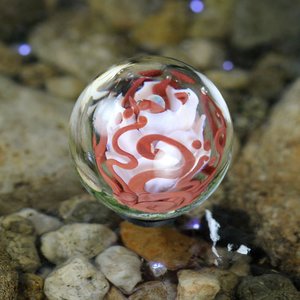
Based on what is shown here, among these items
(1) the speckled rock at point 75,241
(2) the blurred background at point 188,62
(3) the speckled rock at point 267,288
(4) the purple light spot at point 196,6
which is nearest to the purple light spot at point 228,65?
(2) the blurred background at point 188,62

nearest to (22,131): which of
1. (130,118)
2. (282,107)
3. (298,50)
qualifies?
(130,118)

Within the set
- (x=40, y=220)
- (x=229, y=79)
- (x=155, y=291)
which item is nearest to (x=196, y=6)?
(x=229, y=79)

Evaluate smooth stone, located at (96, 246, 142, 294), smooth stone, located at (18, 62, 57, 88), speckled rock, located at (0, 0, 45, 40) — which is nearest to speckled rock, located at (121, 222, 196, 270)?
smooth stone, located at (96, 246, 142, 294)

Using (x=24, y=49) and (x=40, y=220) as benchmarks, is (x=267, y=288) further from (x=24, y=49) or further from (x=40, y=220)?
(x=24, y=49)

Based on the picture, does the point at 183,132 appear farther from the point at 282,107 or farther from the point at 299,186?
the point at 282,107

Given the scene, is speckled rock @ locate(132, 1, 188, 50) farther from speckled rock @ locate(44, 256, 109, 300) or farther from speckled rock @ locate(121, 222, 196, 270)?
speckled rock @ locate(44, 256, 109, 300)

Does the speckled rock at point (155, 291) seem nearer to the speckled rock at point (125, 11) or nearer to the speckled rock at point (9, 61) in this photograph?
the speckled rock at point (9, 61)
